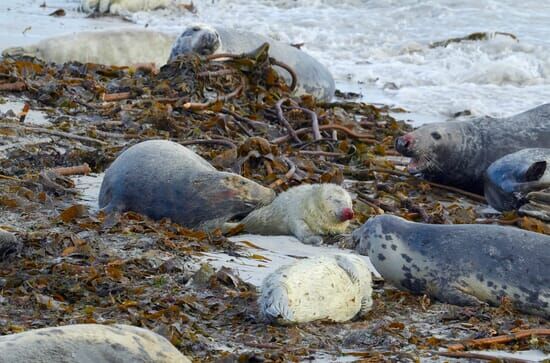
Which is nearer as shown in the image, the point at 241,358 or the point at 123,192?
the point at 241,358

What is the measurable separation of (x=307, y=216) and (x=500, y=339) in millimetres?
1760

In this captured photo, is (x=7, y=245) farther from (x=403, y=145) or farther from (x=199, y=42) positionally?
(x=199, y=42)

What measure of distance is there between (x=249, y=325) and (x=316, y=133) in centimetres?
353

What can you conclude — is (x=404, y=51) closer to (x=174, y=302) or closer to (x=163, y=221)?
(x=163, y=221)

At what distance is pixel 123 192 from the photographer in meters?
5.27

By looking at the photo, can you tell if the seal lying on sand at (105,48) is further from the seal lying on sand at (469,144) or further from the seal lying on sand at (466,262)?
the seal lying on sand at (466,262)

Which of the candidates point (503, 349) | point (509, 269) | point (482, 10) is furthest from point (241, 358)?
point (482, 10)

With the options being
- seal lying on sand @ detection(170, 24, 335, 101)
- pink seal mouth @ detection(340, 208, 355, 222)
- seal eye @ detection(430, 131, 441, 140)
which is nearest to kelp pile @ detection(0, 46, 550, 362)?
seal eye @ detection(430, 131, 441, 140)

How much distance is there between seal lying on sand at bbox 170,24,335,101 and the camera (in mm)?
9414

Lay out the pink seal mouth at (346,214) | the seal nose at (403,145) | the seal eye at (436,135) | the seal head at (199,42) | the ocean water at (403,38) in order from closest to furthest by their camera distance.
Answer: the pink seal mouth at (346,214) → the seal nose at (403,145) → the seal eye at (436,135) → the seal head at (199,42) → the ocean water at (403,38)

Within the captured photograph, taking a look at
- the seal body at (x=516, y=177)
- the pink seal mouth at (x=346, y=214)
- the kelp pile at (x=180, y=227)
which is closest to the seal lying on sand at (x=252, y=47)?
the kelp pile at (x=180, y=227)

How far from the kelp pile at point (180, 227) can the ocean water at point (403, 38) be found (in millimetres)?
1695

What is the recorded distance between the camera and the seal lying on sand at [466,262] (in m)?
4.15

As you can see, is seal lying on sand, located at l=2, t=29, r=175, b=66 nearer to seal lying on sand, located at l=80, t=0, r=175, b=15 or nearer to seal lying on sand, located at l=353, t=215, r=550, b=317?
seal lying on sand, located at l=80, t=0, r=175, b=15
